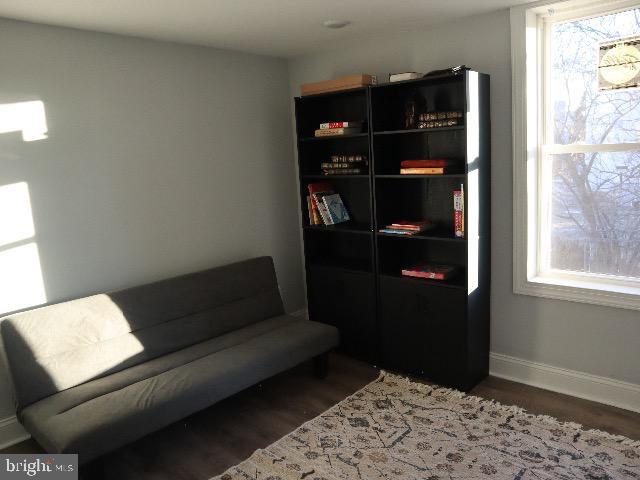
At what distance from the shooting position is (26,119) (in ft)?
8.89

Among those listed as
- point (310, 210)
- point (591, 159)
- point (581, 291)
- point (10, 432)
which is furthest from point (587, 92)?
point (10, 432)

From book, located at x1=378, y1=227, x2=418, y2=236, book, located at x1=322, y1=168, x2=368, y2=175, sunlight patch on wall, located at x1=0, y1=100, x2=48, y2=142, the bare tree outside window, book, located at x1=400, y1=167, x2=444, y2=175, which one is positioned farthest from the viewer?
book, located at x1=322, y1=168, x2=368, y2=175

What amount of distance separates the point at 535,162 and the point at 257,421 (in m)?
2.16

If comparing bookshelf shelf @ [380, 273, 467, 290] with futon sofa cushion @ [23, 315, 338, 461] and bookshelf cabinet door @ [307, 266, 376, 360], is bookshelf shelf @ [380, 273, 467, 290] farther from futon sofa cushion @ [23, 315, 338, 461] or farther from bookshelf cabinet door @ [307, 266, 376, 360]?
futon sofa cushion @ [23, 315, 338, 461]

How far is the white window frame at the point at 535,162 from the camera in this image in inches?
109

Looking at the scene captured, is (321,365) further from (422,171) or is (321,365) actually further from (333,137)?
(333,137)

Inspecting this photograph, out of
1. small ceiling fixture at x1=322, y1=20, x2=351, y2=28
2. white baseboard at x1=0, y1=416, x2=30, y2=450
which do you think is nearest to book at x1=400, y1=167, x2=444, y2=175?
small ceiling fixture at x1=322, y1=20, x2=351, y2=28

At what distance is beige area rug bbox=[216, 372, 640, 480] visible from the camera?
2348mm

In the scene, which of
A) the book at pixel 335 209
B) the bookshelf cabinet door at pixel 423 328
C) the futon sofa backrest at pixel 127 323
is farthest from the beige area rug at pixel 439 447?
the book at pixel 335 209

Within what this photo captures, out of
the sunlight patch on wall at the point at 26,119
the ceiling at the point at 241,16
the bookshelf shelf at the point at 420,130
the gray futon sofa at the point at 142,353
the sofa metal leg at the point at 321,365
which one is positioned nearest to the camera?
the gray futon sofa at the point at 142,353

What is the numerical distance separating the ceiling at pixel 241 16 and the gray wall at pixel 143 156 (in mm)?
181

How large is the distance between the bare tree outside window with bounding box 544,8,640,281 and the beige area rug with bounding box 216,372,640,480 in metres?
0.95

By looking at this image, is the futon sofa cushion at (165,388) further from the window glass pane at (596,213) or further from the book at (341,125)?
the window glass pane at (596,213)

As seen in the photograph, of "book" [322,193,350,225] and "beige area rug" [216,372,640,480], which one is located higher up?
"book" [322,193,350,225]
